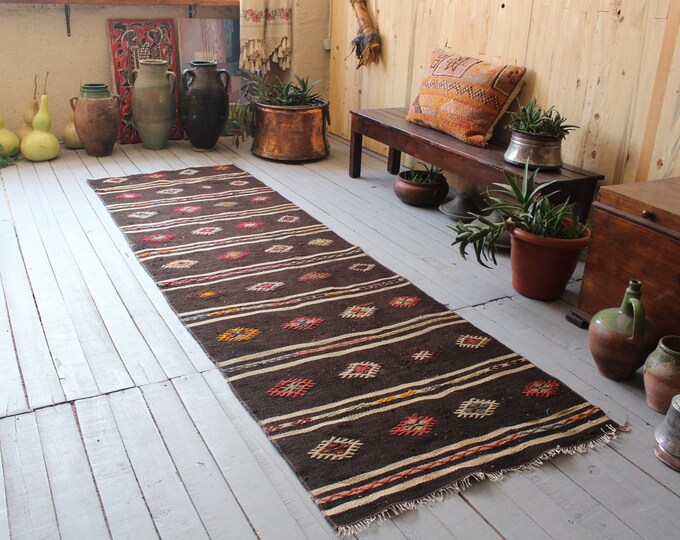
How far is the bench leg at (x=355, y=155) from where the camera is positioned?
413 cm

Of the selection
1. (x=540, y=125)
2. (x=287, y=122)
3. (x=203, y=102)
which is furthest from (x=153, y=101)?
(x=540, y=125)

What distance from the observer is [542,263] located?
2.64 m

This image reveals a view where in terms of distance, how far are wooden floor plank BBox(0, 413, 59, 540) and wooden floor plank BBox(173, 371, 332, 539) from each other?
1.33 ft

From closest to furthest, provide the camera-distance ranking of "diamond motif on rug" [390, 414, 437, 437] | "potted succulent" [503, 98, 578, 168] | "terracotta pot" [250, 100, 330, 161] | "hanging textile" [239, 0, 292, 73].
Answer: "diamond motif on rug" [390, 414, 437, 437]
"potted succulent" [503, 98, 578, 168]
"terracotta pot" [250, 100, 330, 161]
"hanging textile" [239, 0, 292, 73]

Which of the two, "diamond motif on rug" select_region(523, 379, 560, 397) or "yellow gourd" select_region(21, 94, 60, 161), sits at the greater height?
"yellow gourd" select_region(21, 94, 60, 161)

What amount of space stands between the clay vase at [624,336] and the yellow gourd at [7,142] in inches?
140

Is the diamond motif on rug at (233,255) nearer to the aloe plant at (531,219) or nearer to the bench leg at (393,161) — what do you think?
the aloe plant at (531,219)

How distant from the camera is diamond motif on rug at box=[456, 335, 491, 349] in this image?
2.35 metres

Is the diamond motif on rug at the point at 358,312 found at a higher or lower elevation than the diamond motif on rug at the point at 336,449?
higher

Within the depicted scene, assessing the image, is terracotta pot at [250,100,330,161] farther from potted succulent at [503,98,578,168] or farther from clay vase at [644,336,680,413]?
clay vase at [644,336,680,413]

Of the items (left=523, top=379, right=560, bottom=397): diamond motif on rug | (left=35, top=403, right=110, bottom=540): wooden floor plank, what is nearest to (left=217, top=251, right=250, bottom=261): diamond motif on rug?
(left=35, top=403, right=110, bottom=540): wooden floor plank

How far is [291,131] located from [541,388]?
2691mm

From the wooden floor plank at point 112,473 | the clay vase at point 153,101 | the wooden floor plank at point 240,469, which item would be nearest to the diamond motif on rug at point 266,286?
the wooden floor plank at point 240,469

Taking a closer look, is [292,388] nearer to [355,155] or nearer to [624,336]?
[624,336]
